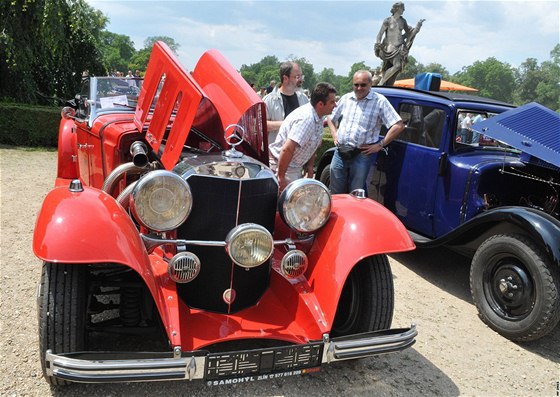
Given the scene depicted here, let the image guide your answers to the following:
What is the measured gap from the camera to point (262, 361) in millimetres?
2191

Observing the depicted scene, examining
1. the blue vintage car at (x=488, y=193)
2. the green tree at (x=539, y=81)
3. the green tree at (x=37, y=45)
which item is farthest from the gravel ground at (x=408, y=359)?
the green tree at (x=539, y=81)

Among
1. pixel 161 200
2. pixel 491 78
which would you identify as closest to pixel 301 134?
pixel 161 200

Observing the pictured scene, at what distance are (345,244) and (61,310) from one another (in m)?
1.53

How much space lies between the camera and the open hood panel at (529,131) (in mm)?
3857

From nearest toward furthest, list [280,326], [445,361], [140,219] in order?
[140,219]
[280,326]
[445,361]

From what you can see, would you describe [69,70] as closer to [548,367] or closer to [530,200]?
[530,200]

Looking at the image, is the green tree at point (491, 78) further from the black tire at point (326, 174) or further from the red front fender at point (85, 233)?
the red front fender at point (85, 233)

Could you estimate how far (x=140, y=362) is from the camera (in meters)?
1.99

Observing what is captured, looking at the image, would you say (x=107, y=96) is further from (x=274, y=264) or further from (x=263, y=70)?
(x=263, y=70)

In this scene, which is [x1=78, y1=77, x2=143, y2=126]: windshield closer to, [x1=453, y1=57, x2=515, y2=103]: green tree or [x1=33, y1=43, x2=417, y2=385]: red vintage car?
[x1=33, y1=43, x2=417, y2=385]: red vintage car

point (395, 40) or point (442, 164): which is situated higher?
point (395, 40)

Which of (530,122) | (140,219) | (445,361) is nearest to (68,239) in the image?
(140,219)

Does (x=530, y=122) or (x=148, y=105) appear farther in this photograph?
(x=530, y=122)

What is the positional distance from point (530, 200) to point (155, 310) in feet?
12.2
